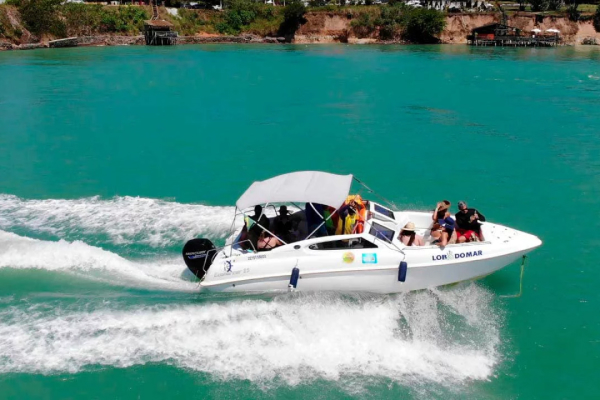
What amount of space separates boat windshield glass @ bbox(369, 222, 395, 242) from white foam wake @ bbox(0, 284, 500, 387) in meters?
1.39

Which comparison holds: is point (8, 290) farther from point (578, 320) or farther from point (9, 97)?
point (9, 97)

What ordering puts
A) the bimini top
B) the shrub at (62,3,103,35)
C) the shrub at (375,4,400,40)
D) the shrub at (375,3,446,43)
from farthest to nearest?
1. the shrub at (375,4,400,40)
2. the shrub at (375,3,446,43)
3. the shrub at (62,3,103,35)
4. the bimini top

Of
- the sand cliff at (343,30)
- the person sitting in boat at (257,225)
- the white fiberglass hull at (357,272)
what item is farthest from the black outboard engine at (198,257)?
the sand cliff at (343,30)

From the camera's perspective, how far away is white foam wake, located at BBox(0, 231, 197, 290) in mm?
13164

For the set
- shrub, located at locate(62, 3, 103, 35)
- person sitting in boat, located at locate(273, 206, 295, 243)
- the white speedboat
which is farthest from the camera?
shrub, located at locate(62, 3, 103, 35)

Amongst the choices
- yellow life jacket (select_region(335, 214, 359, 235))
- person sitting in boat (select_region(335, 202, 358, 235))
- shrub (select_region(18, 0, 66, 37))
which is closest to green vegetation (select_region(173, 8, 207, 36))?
shrub (select_region(18, 0, 66, 37))

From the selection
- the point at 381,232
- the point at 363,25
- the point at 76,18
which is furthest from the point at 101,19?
the point at 381,232

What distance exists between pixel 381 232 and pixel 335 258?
1305 millimetres

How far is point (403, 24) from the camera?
94.5m

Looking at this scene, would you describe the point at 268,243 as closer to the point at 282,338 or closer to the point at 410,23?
the point at 282,338

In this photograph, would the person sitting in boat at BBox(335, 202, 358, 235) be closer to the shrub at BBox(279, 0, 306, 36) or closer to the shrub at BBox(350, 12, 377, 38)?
the shrub at BBox(350, 12, 377, 38)

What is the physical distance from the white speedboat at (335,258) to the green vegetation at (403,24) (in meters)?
86.9

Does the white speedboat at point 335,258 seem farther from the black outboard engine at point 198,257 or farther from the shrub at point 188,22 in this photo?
the shrub at point 188,22

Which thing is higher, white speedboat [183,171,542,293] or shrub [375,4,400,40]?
shrub [375,4,400,40]
